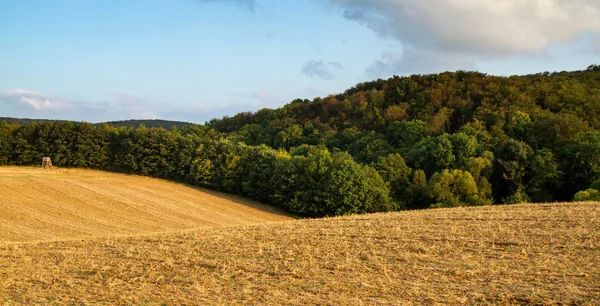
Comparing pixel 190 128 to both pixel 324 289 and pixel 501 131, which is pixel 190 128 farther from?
pixel 324 289

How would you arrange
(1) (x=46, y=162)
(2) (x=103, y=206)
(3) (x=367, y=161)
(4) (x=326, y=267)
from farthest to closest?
(3) (x=367, y=161)
(1) (x=46, y=162)
(2) (x=103, y=206)
(4) (x=326, y=267)

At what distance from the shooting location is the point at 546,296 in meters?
9.55

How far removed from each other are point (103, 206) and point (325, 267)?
3542 cm

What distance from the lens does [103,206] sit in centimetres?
4331

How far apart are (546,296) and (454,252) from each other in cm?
491

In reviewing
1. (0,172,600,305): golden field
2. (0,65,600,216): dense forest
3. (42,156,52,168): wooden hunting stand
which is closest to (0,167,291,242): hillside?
(42,156,52,168): wooden hunting stand

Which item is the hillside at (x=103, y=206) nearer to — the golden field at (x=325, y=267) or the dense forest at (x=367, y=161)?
the dense forest at (x=367, y=161)

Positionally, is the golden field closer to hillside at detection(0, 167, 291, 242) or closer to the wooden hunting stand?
hillside at detection(0, 167, 291, 242)

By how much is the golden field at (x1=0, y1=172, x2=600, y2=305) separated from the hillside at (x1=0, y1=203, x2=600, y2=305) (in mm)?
32

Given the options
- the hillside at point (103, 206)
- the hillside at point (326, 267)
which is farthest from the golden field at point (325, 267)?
the hillside at point (103, 206)

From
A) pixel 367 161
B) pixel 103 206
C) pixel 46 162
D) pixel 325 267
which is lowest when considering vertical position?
pixel 103 206

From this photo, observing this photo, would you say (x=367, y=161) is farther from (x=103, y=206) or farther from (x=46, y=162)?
(x=46, y=162)

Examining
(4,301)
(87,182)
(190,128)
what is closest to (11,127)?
(87,182)

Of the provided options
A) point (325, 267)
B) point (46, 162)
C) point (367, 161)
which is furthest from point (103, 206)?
point (367, 161)
